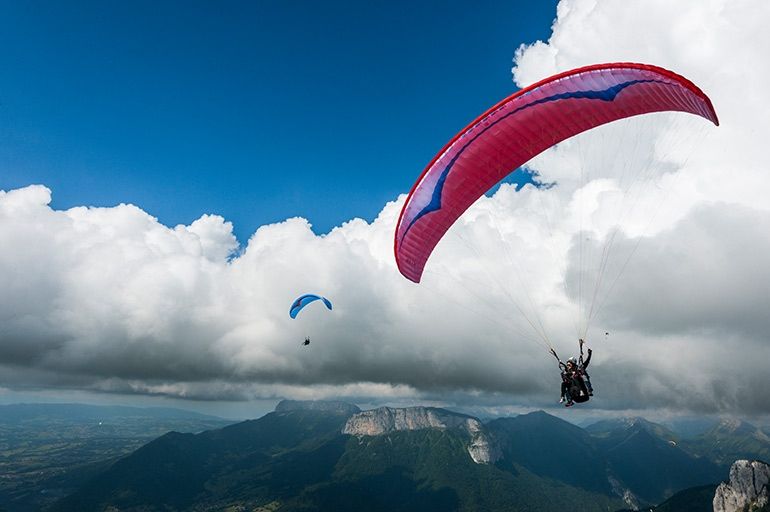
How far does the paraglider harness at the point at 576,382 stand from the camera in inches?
Result: 921

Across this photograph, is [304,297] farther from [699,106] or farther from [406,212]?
[699,106]

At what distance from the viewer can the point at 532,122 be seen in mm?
19641

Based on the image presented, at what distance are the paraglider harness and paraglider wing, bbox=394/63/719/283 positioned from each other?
10464mm

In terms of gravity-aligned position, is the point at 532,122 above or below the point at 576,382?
above

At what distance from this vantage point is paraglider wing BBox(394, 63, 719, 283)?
58.5ft

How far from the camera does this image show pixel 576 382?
23.8 metres

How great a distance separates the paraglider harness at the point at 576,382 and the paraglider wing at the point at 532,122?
10464 millimetres

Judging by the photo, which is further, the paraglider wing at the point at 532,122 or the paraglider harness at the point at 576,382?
the paraglider harness at the point at 576,382

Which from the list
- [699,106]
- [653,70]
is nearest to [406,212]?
[653,70]

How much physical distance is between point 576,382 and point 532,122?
14.2 meters

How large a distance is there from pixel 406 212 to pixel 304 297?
33.9 meters

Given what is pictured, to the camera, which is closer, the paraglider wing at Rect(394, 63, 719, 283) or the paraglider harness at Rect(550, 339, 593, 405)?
the paraglider wing at Rect(394, 63, 719, 283)

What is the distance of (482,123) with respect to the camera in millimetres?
19312

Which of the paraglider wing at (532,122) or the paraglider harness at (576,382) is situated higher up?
the paraglider wing at (532,122)
